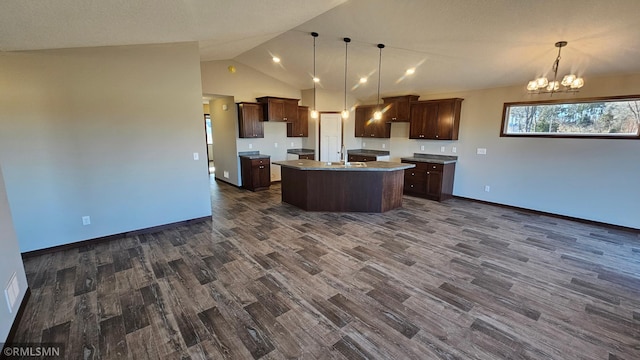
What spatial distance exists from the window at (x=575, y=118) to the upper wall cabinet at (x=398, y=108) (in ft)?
6.64

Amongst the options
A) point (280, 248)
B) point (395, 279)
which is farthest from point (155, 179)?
point (395, 279)

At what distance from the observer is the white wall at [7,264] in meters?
2.03

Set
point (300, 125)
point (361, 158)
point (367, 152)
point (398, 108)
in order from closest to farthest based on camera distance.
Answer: point (398, 108) → point (361, 158) → point (300, 125) → point (367, 152)

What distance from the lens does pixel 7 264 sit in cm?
222

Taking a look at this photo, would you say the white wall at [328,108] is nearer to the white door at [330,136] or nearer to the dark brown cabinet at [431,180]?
the white door at [330,136]

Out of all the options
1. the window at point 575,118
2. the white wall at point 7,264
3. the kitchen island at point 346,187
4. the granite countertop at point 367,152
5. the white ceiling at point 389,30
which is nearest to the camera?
the white wall at point 7,264

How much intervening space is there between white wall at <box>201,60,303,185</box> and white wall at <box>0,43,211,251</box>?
7.62 ft

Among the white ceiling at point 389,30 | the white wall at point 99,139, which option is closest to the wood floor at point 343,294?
the white wall at point 99,139

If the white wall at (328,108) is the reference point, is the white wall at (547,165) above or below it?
below

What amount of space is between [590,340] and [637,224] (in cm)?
372

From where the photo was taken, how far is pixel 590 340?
2.14 m

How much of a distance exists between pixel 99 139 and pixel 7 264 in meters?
1.97

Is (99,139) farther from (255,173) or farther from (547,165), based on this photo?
(547,165)

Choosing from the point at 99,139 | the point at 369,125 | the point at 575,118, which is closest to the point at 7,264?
the point at 99,139
